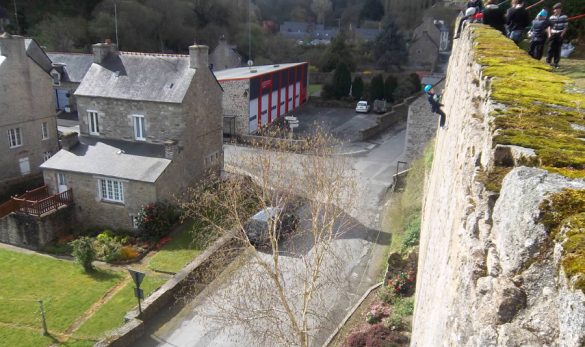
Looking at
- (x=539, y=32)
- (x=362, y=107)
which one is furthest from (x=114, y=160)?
(x=362, y=107)

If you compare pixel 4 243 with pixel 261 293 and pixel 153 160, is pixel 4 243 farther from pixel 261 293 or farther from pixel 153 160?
pixel 261 293

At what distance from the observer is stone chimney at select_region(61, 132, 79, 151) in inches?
947

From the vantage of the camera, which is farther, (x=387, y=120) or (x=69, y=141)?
(x=387, y=120)

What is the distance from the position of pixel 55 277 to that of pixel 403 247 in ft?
43.4

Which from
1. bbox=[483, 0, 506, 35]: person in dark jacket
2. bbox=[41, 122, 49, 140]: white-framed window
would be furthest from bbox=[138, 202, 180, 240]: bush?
bbox=[483, 0, 506, 35]: person in dark jacket

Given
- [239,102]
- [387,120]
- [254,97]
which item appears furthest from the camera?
[387,120]

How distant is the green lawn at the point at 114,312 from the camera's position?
50.5 ft

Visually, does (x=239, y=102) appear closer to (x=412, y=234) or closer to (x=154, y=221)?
(x=154, y=221)

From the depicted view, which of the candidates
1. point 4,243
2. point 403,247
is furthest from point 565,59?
point 4,243

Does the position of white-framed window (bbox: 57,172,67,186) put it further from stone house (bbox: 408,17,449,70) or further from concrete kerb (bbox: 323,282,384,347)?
stone house (bbox: 408,17,449,70)

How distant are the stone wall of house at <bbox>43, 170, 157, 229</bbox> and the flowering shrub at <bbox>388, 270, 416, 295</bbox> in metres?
11.8

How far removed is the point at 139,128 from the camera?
24.7 m

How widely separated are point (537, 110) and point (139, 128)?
22855 mm

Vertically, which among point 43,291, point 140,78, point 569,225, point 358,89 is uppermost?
point 569,225
